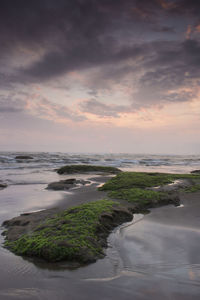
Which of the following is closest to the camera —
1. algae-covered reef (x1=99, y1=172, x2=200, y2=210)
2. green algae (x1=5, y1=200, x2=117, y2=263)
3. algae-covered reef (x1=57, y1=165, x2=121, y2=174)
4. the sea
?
the sea

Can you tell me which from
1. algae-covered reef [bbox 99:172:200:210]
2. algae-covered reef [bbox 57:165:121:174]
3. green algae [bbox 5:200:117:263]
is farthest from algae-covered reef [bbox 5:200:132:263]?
algae-covered reef [bbox 57:165:121:174]

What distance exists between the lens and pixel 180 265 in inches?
104

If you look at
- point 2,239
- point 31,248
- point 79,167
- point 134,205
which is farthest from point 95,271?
point 79,167

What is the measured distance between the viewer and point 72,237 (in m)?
3.17

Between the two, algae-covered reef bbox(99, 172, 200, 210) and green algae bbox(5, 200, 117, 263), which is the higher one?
algae-covered reef bbox(99, 172, 200, 210)

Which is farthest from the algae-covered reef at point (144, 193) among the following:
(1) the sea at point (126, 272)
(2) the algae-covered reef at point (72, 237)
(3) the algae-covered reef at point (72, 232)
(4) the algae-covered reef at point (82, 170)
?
(4) the algae-covered reef at point (82, 170)

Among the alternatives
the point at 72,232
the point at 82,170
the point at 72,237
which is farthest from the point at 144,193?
the point at 82,170

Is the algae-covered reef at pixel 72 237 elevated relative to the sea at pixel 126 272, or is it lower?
elevated

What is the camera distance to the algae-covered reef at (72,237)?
284 cm

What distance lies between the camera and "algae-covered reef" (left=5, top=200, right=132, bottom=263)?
2840 mm

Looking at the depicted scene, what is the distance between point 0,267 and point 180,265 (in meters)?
2.21

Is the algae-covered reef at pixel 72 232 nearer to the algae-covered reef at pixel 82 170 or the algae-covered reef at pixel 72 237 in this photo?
the algae-covered reef at pixel 72 237

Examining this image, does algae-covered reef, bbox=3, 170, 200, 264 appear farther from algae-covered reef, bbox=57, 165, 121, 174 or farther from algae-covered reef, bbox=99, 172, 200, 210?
algae-covered reef, bbox=57, 165, 121, 174

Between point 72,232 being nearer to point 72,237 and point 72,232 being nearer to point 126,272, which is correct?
point 72,237
